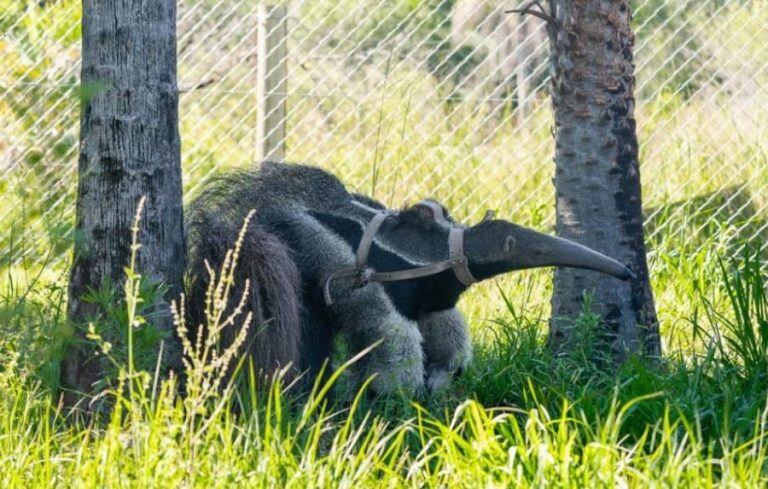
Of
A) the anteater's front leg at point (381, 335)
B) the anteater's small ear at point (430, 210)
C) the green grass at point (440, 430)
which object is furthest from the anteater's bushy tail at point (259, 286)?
the anteater's small ear at point (430, 210)

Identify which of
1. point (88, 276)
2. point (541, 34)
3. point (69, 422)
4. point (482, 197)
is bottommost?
point (69, 422)

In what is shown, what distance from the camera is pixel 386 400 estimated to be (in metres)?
4.73

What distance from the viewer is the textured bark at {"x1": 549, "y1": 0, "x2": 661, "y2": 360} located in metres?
5.06

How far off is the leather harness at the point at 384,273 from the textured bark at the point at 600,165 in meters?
0.55

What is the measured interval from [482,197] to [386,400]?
3821 millimetres

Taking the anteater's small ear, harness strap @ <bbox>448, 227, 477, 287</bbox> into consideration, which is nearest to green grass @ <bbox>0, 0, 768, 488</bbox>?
harness strap @ <bbox>448, 227, 477, 287</bbox>

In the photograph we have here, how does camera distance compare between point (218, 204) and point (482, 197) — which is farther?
point (482, 197)

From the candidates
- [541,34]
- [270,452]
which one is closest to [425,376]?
[270,452]

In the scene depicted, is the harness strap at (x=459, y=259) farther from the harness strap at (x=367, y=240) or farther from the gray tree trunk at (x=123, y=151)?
the gray tree trunk at (x=123, y=151)

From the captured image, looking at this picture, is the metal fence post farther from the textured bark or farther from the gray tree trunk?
the gray tree trunk

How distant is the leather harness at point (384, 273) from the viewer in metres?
5.02

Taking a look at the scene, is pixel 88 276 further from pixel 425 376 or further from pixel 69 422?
pixel 425 376

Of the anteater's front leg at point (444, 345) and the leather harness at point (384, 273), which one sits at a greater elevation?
A: the leather harness at point (384, 273)

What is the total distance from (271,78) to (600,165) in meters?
3.33
